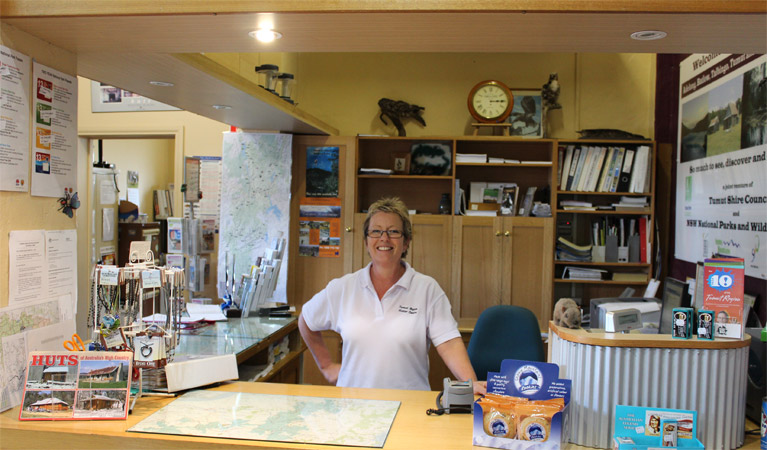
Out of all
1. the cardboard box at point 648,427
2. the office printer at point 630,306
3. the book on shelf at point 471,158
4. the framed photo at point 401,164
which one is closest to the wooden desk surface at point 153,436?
the cardboard box at point 648,427

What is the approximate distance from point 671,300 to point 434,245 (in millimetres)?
1971

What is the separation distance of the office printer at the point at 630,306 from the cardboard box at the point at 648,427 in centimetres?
A: 156

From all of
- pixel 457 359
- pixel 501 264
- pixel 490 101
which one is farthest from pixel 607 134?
pixel 457 359

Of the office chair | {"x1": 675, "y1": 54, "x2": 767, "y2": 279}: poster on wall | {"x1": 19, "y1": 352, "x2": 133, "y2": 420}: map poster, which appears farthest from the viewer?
the office chair

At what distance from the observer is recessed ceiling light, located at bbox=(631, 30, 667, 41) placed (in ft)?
6.03

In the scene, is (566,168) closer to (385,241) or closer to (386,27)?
(385,241)

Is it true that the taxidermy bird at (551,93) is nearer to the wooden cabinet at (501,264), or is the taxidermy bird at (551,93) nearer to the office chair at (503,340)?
the wooden cabinet at (501,264)

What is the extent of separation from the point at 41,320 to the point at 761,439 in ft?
7.41

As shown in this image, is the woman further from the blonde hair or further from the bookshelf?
the bookshelf

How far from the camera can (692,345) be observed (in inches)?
68.9

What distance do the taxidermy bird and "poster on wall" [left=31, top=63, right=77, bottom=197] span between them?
3350 mm

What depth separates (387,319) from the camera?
250cm

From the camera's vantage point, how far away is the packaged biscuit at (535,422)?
166cm

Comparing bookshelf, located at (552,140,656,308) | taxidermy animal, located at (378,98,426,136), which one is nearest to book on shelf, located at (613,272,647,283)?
bookshelf, located at (552,140,656,308)
